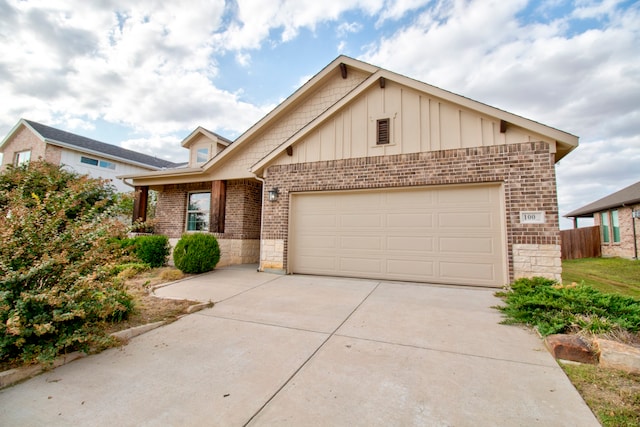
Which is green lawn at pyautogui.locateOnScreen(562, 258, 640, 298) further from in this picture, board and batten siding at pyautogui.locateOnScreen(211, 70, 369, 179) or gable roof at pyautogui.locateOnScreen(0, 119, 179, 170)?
gable roof at pyautogui.locateOnScreen(0, 119, 179, 170)

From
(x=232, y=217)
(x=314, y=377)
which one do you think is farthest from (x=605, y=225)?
(x=314, y=377)

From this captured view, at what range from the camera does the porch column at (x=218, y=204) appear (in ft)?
33.3

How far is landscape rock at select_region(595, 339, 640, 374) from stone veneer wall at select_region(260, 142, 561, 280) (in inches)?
139

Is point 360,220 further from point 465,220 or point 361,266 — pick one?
point 465,220

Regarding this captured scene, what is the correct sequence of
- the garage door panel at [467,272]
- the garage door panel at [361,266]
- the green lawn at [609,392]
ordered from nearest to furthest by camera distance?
the green lawn at [609,392]
the garage door panel at [467,272]
the garage door panel at [361,266]

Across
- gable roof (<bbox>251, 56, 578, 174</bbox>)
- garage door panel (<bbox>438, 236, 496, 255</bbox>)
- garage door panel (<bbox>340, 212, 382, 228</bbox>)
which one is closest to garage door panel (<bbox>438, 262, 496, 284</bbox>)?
garage door panel (<bbox>438, 236, 496, 255</bbox>)

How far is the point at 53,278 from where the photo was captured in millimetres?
3113

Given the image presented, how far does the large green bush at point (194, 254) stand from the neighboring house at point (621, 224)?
19.7m

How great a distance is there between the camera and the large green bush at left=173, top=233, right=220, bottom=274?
784 centimetres

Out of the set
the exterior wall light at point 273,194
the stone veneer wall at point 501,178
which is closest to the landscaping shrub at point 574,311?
the stone veneer wall at point 501,178

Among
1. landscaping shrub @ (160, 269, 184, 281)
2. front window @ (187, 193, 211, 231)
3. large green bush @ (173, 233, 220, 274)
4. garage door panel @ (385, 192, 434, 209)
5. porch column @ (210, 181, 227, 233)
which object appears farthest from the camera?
front window @ (187, 193, 211, 231)

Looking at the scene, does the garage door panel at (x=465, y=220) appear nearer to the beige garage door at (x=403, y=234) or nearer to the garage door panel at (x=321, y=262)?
the beige garage door at (x=403, y=234)

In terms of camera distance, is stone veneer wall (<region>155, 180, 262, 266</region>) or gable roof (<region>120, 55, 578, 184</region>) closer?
gable roof (<region>120, 55, 578, 184</region>)

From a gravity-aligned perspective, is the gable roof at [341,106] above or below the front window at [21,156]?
below
